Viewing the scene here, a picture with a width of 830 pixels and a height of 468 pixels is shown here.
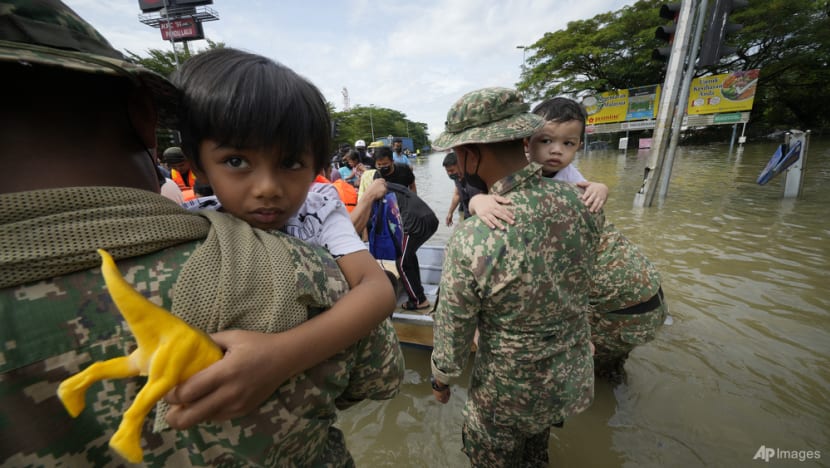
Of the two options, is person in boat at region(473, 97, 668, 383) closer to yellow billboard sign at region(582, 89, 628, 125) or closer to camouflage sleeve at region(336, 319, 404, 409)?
camouflage sleeve at region(336, 319, 404, 409)

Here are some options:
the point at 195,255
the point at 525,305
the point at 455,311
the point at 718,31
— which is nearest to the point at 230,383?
the point at 195,255

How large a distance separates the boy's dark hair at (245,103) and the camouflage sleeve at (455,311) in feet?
2.85

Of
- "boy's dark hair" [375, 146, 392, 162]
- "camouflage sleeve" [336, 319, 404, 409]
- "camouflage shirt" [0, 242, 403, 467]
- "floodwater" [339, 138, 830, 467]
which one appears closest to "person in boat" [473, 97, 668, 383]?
"floodwater" [339, 138, 830, 467]

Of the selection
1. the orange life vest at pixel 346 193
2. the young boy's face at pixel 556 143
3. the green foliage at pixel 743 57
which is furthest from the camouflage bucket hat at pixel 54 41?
the green foliage at pixel 743 57

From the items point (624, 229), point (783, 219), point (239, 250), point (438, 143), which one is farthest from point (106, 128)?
point (783, 219)

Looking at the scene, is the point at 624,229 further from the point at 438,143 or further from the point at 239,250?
the point at 239,250

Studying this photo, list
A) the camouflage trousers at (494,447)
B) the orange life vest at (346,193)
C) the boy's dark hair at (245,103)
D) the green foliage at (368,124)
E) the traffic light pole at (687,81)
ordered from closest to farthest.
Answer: the boy's dark hair at (245,103) → the camouflage trousers at (494,447) → the orange life vest at (346,193) → the traffic light pole at (687,81) → the green foliage at (368,124)

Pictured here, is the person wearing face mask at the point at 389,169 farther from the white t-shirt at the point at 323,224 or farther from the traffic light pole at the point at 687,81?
the traffic light pole at the point at 687,81

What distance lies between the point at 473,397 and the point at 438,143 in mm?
1461

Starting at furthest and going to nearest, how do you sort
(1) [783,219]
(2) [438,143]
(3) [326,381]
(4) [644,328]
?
(1) [783,219], (4) [644,328], (2) [438,143], (3) [326,381]

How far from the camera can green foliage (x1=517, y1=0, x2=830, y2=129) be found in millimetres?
19703

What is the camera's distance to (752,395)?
2.78m

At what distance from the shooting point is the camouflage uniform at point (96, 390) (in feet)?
1.60

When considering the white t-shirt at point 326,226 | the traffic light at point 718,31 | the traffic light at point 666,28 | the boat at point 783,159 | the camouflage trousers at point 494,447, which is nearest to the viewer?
the white t-shirt at point 326,226
